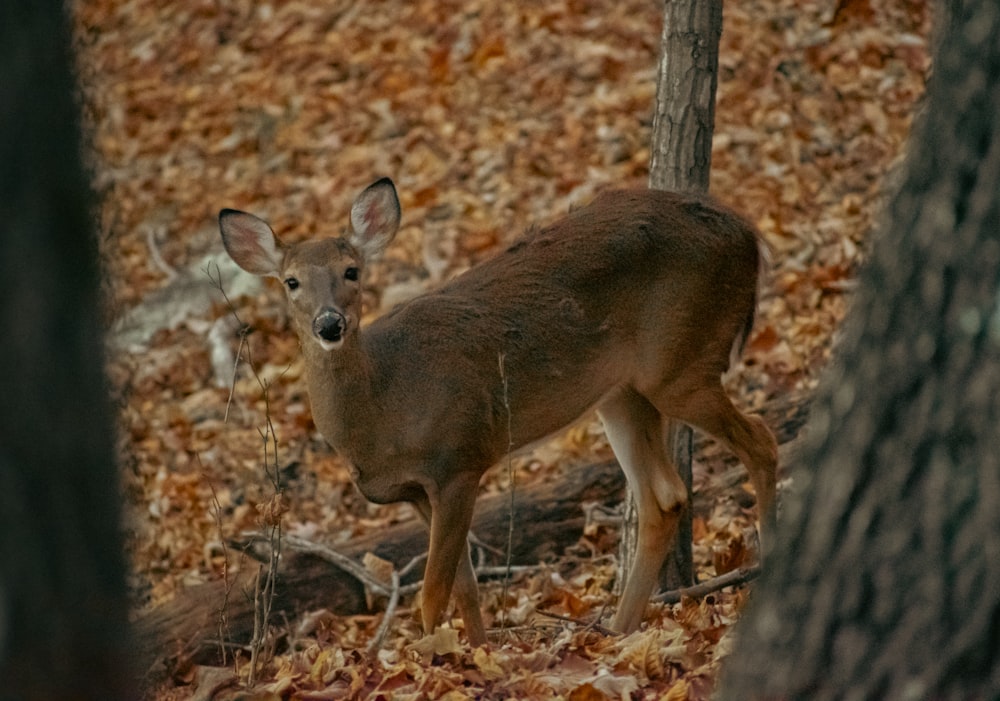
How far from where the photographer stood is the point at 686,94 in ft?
21.0

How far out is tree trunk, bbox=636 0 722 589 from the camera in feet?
20.9

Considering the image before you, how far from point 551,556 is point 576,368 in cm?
139

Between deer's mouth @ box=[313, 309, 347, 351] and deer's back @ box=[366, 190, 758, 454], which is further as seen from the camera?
deer's back @ box=[366, 190, 758, 454]

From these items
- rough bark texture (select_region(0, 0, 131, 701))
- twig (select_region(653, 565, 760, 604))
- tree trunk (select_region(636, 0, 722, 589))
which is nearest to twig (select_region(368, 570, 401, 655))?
twig (select_region(653, 565, 760, 604))

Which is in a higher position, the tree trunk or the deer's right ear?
the tree trunk

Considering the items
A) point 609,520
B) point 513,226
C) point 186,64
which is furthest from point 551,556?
point 186,64

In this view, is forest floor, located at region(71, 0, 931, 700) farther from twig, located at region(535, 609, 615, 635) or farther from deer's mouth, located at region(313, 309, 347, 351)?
deer's mouth, located at region(313, 309, 347, 351)

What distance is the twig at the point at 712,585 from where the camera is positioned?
6145mm

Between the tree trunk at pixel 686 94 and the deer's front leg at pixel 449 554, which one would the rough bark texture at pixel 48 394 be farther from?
the tree trunk at pixel 686 94

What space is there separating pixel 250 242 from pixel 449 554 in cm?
162

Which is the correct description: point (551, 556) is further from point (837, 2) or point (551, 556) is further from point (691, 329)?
point (837, 2)

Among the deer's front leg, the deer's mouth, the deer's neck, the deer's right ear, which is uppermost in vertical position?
the deer's right ear

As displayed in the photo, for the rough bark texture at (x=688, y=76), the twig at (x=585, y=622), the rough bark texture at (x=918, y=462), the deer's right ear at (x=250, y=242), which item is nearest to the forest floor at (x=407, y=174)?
the twig at (x=585, y=622)

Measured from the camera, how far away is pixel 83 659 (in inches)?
109
